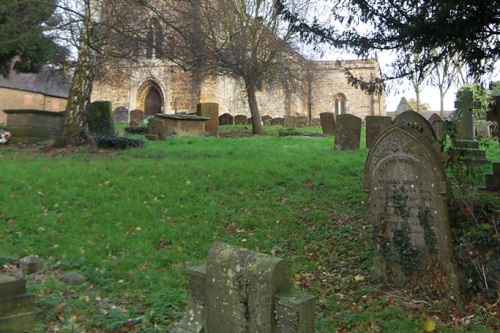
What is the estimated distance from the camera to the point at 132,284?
4.46m

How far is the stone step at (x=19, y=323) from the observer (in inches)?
132

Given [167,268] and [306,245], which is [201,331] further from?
[306,245]

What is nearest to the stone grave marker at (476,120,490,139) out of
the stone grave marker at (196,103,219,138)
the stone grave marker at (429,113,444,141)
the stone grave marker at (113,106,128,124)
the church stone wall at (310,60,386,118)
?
the stone grave marker at (429,113,444,141)

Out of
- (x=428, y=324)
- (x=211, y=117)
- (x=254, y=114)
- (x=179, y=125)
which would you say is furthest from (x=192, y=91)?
(x=428, y=324)

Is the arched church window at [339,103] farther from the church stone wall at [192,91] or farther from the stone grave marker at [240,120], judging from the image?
the stone grave marker at [240,120]

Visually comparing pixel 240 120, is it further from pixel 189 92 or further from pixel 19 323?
pixel 19 323

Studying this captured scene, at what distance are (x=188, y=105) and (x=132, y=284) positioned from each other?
82.7 ft

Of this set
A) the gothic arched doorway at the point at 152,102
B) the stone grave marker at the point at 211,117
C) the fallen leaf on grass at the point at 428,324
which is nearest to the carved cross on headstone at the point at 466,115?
the fallen leaf on grass at the point at 428,324

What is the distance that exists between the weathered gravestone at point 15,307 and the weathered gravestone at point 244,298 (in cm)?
139

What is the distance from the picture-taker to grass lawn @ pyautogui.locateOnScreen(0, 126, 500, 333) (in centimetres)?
388

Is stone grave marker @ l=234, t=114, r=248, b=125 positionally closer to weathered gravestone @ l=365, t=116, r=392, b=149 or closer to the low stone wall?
the low stone wall

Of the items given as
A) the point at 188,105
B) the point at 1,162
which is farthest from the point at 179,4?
the point at 188,105

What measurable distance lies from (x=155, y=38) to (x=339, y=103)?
2742cm

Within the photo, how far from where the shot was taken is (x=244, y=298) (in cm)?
262
